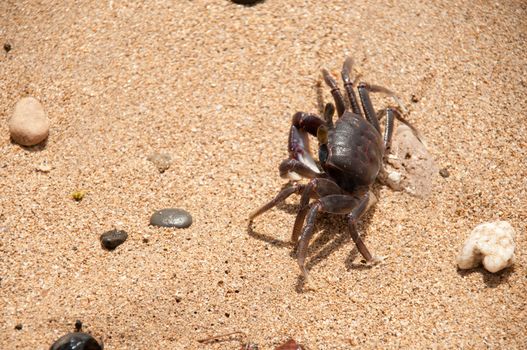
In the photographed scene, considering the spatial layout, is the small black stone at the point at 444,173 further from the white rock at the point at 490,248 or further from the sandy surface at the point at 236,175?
the white rock at the point at 490,248

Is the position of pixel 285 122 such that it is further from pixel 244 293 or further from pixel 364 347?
pixel 364 347

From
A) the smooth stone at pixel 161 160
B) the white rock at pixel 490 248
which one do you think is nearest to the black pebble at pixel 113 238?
the smooth stone at pixel 161 160

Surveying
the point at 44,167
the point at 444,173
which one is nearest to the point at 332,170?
the point at 444,173

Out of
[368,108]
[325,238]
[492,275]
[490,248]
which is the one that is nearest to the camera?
[490,248]

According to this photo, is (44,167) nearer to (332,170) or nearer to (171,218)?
(171,218)

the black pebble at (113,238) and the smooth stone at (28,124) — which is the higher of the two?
the smooth stone at (28,124)

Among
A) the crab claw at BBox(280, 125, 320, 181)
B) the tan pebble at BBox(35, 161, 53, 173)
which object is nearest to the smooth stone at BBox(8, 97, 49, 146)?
the tan pebble at BBox(35, 161, 53, 173)
